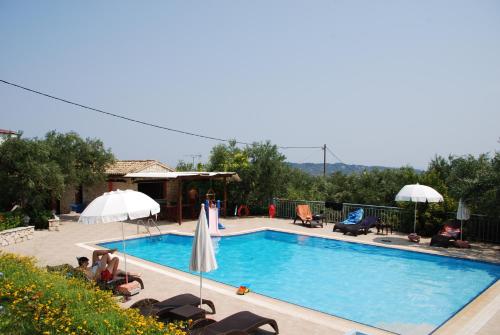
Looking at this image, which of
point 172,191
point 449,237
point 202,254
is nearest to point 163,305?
point 202,254

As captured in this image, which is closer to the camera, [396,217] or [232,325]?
[232,325]

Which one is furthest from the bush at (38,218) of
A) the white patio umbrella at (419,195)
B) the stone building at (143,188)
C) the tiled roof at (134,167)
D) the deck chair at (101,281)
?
the white patio umbrella at (419,195)

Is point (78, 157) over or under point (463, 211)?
over

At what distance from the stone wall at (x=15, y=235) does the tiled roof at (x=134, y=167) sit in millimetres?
8670

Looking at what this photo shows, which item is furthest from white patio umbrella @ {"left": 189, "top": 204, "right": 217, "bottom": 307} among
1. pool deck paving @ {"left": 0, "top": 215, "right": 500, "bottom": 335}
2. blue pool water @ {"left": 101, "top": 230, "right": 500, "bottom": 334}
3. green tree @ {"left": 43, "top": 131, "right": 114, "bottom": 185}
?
green tree @ {"left": 43, "top": 131, "right": 114, "bottom": 185}

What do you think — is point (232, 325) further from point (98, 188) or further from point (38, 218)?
point (98, 188)

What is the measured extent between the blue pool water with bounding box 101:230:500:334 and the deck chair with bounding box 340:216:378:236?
119 centimetres

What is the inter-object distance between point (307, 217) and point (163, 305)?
12757mm

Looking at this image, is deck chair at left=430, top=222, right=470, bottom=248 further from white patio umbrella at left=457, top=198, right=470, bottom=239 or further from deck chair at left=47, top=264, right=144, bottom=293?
deck chair at left=47, top=264, right=144, bottom=293

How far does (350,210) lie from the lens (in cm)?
1880

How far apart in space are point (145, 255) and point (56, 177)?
6.70 m

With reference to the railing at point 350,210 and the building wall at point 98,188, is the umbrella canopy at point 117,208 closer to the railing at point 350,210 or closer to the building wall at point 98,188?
the railing at point 350,210

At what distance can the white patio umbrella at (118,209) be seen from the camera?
821 cm

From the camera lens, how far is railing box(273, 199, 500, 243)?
1446 cm
